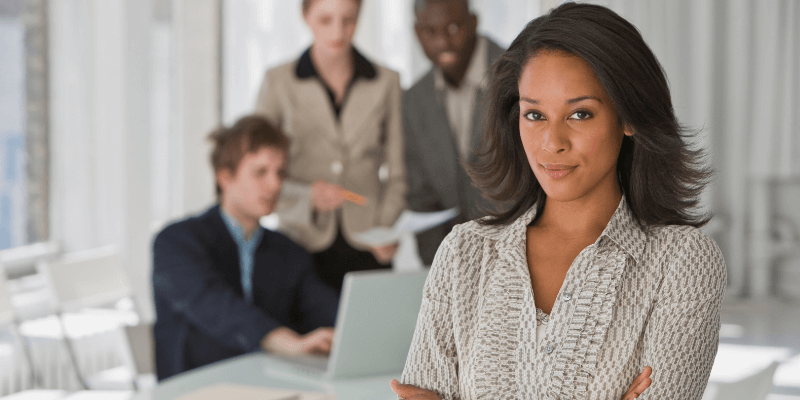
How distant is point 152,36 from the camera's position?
4.04 meters

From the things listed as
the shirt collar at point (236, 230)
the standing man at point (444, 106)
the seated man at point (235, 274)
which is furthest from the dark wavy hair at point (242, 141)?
the standing man at point (444, 106)

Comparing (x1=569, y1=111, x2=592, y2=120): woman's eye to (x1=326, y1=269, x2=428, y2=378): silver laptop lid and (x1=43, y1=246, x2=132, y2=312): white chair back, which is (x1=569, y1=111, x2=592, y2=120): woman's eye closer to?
(x1=326, y1=269, x2=428, y2=378): silver laptop lid

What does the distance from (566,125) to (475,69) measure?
6.78ft

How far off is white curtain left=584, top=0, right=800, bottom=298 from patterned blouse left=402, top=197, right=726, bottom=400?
11.5 feet

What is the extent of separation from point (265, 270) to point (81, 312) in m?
2.14

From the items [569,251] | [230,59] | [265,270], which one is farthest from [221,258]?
[230,59]

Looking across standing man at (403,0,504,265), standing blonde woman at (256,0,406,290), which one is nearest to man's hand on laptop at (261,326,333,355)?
standing blonde woman at (256,0,406,290)

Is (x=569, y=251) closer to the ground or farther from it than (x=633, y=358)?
farther from it

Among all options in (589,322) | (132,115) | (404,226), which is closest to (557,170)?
(589,322)

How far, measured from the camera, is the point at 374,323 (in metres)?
1.65

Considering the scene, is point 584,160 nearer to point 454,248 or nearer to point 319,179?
point 454,248

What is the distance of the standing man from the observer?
117 inches

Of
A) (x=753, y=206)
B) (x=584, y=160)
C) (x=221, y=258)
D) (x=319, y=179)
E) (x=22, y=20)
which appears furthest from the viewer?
(x=753, y=206)

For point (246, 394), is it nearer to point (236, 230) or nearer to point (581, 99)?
point (581, 99)
